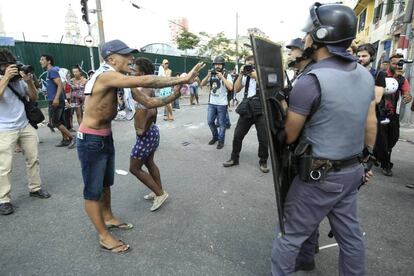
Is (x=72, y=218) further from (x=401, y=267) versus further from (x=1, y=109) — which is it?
(x=401, y=267)

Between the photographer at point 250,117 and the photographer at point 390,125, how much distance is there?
5.66 feet

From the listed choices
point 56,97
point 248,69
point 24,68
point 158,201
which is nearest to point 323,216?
point 158,201

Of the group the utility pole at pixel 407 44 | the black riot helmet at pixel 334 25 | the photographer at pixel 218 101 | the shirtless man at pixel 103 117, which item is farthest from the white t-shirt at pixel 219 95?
the utility pole at pixel 407 44

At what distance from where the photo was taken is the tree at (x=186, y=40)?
78.9ft

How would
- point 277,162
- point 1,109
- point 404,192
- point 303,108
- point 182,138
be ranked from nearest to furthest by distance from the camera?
point 303,108 → point 277,162 → point 1,109 → point 404,192 → point 182,138

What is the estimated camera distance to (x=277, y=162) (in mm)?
1896

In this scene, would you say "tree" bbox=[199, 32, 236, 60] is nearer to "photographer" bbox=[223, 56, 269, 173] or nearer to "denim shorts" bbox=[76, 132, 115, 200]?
"photographer" bbox=[223, 56, 269, 173]

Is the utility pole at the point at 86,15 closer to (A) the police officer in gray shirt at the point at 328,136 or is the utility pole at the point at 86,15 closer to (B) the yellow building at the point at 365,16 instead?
(A) the police officer in gray shirt at the point at 328,136

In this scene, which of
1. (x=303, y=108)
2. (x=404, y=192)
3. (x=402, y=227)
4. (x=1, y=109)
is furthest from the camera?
(x=404, y=192)

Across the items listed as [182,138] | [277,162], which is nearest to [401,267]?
[277,162]

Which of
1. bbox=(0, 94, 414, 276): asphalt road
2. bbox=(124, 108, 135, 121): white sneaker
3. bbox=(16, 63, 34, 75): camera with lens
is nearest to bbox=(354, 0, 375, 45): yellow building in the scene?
bbox=(0, 94, 414, 276): asphalt road

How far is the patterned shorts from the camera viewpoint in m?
3.32

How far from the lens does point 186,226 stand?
124 inches

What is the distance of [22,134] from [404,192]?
5.00 metres
